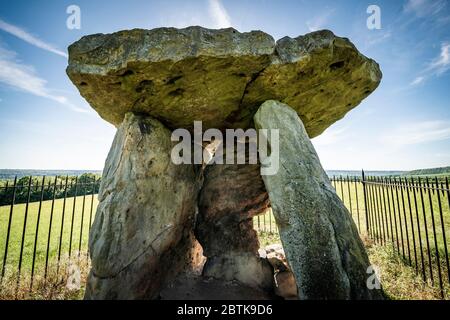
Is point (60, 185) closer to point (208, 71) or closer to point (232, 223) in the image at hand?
A: point (232, 223)

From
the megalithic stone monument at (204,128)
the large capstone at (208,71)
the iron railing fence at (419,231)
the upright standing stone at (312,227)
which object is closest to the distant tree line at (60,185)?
the megalithic stone monument at (204,128)

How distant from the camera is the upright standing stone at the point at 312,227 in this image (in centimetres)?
249

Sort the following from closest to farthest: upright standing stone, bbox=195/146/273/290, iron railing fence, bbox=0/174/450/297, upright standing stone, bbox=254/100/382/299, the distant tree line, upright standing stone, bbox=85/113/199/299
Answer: upright standing stone, bbox=254/100/382/299
upright standing stone, bbox=85/113/199/299
iron railing fence, bbox=0/174/450/297
upright standing stone, bbox=195/146/273/290
the distant tree line

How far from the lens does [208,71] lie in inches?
117

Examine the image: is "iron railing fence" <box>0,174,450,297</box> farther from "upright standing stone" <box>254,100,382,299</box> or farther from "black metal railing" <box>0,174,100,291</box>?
"upright standing stone" <box>254,100,382,299</box>

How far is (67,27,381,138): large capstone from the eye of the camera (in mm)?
2797

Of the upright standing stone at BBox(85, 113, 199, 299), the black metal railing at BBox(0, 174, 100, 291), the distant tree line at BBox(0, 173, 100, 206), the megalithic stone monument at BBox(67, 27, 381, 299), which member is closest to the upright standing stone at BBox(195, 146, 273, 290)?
the megalithic stone monument at BBox(67, 27, 381, 299)

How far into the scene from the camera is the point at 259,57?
288 centimetres

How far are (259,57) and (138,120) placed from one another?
199 cm

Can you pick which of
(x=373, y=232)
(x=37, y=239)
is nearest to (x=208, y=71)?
(x=37, y=239)

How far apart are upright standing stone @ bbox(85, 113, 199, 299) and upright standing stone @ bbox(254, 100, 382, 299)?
1625 millimetres

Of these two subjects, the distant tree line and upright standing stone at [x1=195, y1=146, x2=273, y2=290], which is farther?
the distant tree line
